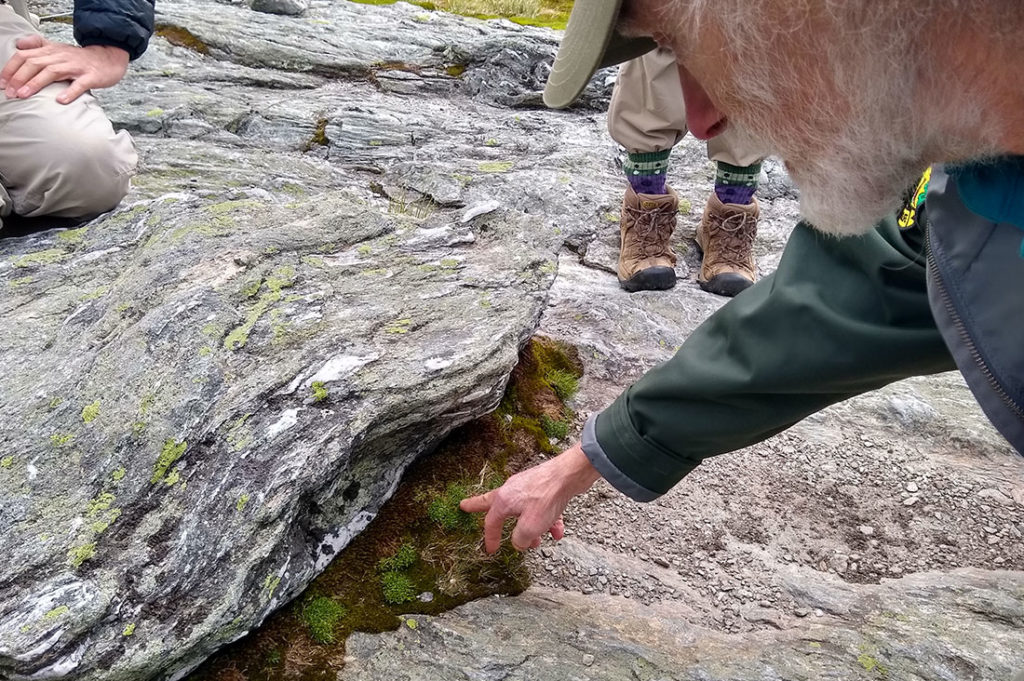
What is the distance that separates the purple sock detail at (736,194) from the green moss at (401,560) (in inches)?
185

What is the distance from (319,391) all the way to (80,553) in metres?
1.32

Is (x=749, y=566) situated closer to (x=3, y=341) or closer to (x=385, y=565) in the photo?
(x=385, y=565)

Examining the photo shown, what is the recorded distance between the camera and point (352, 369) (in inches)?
161

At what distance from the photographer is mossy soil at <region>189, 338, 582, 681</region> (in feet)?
11.8

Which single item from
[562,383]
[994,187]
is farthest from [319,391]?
[994,187]

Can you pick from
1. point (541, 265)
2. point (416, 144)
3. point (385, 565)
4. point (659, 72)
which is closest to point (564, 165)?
point (416, 144)

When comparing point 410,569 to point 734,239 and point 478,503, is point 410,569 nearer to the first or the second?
point 478,503

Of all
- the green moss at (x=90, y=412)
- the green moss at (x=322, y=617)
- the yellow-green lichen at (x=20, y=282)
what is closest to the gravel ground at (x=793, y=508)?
the green moss at (x=322, y=617)

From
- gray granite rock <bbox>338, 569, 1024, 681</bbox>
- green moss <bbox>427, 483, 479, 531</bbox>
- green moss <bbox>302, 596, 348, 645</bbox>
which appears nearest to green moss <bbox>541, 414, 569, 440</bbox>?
green moss <bbox>427, 483, 479, 531</bbox>

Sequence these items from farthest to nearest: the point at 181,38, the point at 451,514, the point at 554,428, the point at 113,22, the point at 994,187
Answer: the point at 181,38 → the point at 113,22 → the point at 554,428 → the point at 451,514 → the point at 994,187

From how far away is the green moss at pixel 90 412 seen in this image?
3705 millimetres

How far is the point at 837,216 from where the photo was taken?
2.63 meters

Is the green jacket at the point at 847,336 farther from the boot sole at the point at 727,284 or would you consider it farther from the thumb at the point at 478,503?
the boot sole at the point at 727,284

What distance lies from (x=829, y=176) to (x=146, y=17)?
17.9ft
